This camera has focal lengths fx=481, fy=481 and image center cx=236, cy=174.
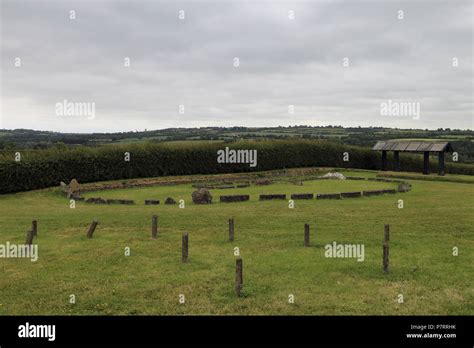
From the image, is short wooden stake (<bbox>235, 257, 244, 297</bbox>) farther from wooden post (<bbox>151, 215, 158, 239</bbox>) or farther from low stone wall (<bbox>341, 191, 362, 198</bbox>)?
low stone wall (<bbox>341, 191, 362, 198</bbox>)

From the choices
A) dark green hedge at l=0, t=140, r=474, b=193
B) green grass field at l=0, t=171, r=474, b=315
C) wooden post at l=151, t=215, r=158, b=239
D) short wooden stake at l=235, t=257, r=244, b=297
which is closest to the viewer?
green grass field at l=0, t=171, r=474, b=315

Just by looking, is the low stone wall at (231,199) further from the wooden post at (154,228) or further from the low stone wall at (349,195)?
the wooden post at (154,228)

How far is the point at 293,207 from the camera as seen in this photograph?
26047mm

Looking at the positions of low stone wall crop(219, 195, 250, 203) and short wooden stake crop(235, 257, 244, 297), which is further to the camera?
low stone wall crop(219, 195, 250, 203)

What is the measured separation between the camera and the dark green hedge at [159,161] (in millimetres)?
37094

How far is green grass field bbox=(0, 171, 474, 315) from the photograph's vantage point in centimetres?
1163

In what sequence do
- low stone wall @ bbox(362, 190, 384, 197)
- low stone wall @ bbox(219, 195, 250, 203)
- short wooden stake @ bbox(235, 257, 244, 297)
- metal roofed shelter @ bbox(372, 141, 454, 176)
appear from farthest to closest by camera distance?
metal roofed shelter @ bbox(372, 141, 454, 176)
low stone wall @ bbox(362, 190, 384, 197)
low stone wall @ bbox(219, 195, 250, 203)
short wooden stake @ bbox(235, 257, 244, 297)

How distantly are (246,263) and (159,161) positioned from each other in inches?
1352

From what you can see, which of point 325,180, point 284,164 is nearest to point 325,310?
point 325,180

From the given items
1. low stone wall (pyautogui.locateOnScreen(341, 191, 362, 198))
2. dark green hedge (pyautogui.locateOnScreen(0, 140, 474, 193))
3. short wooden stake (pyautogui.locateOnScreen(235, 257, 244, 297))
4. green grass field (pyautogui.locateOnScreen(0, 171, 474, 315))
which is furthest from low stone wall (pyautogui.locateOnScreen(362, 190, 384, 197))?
dark green hedge (pyautogui.locateOnScreen(0, 140, 474, 193))

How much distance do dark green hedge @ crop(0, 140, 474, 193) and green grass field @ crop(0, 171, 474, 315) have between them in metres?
11.4

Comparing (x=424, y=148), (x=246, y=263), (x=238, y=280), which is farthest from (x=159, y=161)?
(x=238, y=280)
